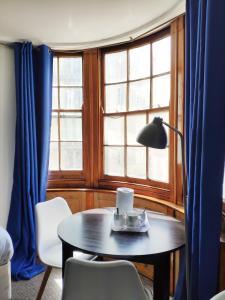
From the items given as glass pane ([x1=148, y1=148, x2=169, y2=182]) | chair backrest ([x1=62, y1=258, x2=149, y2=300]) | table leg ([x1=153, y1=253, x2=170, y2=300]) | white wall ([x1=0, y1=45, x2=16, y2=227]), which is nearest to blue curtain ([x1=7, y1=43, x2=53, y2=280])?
white wall ([x1=0, y1=45, x2=16, y2=227])

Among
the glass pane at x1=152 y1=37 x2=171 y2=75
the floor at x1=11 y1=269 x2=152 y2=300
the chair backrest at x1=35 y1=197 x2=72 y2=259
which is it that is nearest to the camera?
the chair backrest at x1=35 y1=197 x2=72 y2=259

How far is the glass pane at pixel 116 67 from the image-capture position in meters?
2.98

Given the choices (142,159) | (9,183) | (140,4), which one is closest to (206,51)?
(140,4)

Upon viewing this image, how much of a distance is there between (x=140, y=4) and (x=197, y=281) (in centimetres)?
198

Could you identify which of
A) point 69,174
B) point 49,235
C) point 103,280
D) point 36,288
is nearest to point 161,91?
point 69,174

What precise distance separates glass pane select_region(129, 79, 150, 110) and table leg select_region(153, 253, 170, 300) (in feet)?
5.42

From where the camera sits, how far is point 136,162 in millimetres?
2918

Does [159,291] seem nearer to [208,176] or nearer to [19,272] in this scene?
[208,176]

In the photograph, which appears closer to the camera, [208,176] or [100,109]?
[208,176]

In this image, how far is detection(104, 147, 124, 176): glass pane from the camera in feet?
10.0

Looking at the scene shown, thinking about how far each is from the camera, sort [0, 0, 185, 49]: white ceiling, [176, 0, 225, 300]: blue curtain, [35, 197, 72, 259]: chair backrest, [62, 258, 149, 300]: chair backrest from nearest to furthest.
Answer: [62, 258, 149, 300]: chair backrest → [176, 0, 225, 300]: blue curtain → [0, 0, 185, 49]: white ceiling → [35, 197, 72, 259]: chair backrest

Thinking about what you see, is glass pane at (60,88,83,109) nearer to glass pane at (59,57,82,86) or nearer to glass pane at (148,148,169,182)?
glass pane at (59,57,82,86)

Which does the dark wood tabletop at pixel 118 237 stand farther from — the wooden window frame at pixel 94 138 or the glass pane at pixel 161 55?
the glass pane at pixel 161 55

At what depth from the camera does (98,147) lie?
315cm
